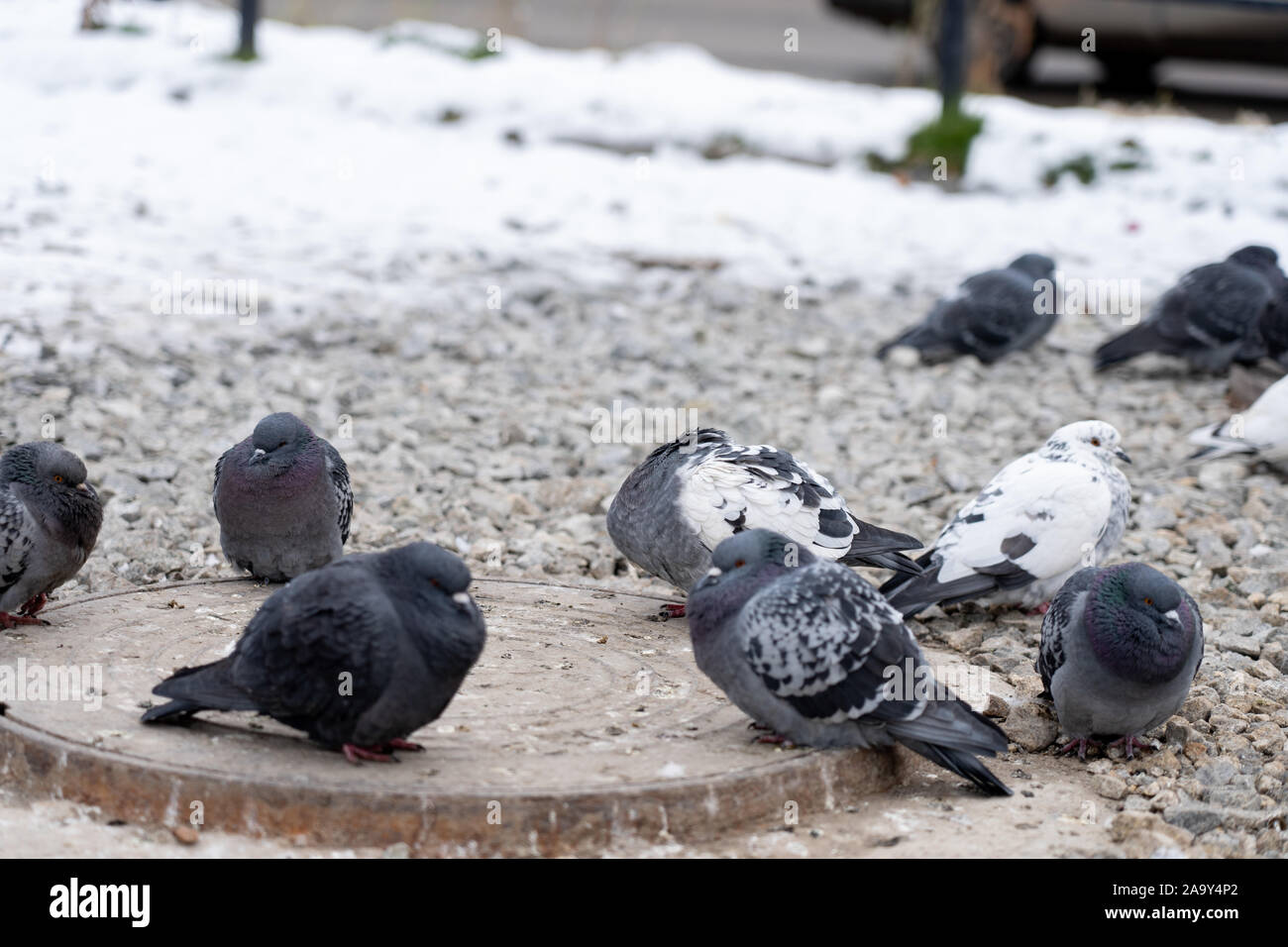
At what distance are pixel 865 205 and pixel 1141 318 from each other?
7.22 feet

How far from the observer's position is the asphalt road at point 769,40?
14.1m

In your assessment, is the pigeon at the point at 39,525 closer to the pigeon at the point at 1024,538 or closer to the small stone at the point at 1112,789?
the pigeon at the point at 1024,538

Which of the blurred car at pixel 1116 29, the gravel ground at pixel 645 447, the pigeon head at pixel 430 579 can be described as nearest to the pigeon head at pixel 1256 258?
the gravel ground at pixel 645 447

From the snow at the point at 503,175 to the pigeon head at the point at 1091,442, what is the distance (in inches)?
143

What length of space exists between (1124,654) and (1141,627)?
0.29 ft

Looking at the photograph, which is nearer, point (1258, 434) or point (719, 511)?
point (719, 511)

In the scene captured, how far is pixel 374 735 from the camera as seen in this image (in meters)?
3.39

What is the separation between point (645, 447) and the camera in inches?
267

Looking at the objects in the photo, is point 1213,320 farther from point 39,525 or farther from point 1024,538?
point 39,525

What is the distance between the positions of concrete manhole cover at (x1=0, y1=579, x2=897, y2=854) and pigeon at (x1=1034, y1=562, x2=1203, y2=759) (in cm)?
62

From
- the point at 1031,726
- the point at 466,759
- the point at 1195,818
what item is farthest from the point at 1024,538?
the point at 466,759

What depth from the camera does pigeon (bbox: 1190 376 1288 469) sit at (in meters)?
6.39
